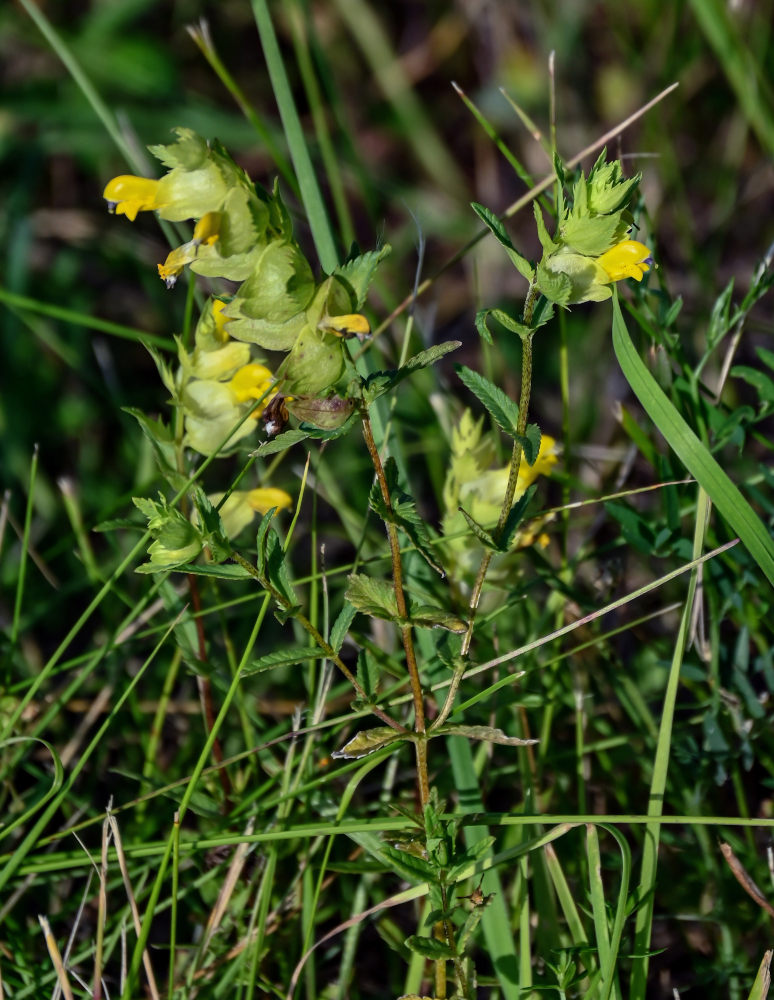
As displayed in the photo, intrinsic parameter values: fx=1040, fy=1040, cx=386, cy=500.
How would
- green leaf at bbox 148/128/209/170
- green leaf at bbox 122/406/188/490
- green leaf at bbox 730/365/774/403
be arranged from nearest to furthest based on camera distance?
A: green leaf at bbox 148/128/209/170
green leaf at bbox 122/406/188/490
green leaf at bbox 730/365/774/403

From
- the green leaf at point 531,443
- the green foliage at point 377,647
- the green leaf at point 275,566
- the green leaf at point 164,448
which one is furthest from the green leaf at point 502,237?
the green leaf at point 164,448

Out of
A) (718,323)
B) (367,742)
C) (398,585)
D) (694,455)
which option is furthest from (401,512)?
(718,323)

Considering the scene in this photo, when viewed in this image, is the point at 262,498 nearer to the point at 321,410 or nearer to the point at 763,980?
the point at 321,410

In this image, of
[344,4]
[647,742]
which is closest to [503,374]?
[647,742]

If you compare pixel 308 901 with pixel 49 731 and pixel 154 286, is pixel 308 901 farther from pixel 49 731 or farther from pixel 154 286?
pixel 154 286

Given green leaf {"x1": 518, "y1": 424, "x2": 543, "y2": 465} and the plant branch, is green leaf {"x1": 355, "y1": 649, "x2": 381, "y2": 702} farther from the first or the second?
green leaf {"x1": 518, "y1": 424, "x2": 543, "y2": 465}

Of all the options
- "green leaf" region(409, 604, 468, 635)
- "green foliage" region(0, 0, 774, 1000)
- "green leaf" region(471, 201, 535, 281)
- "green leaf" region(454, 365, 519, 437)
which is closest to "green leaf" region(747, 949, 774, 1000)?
"green foliage" region(0, 0, 774, 1000)

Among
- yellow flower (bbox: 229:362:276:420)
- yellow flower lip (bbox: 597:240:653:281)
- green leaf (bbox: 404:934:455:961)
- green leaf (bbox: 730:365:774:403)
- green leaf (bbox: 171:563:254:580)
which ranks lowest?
green leaf (bbox: 404:934:455:961)
